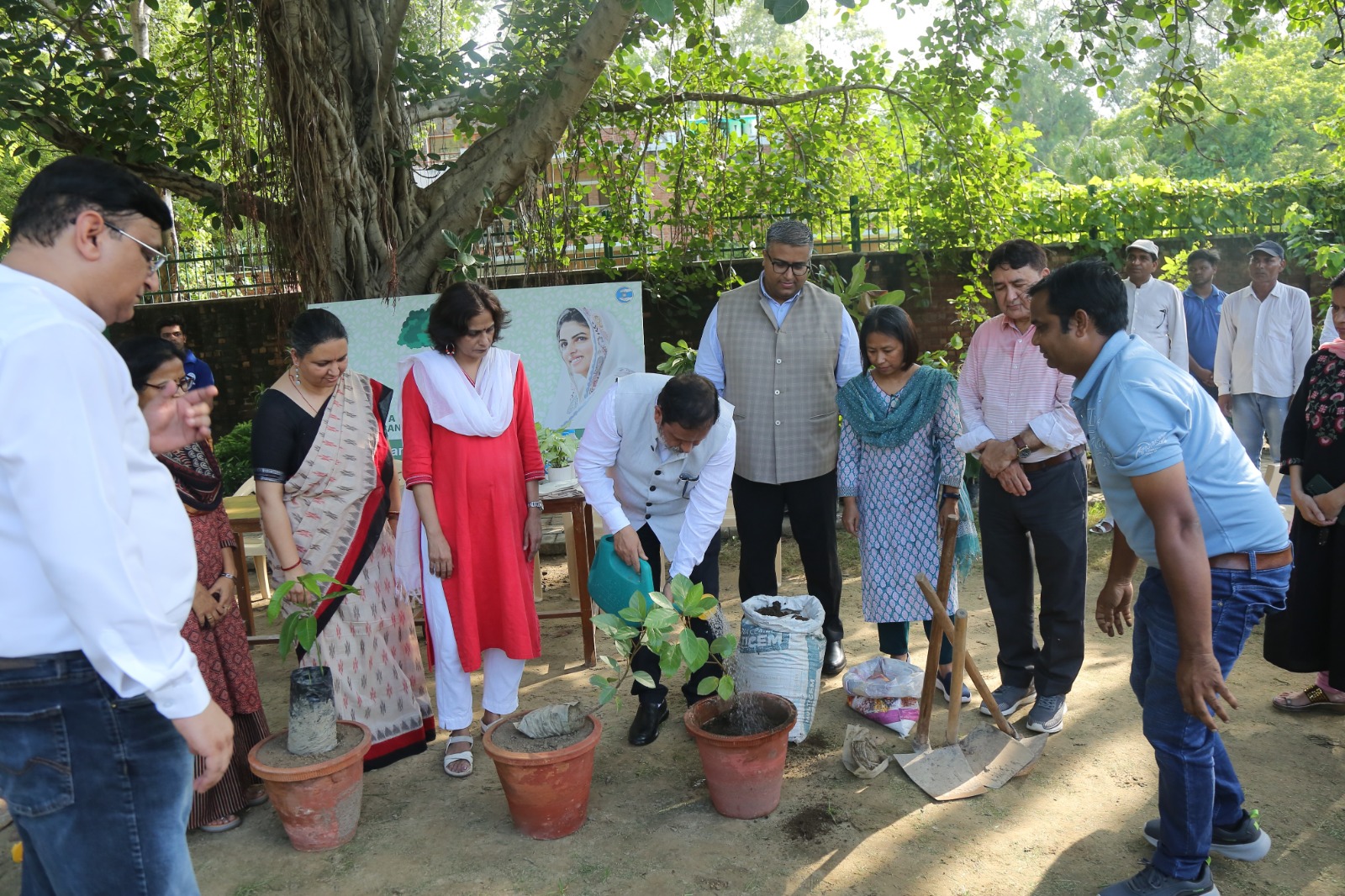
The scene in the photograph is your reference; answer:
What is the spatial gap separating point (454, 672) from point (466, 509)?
0.64 meters

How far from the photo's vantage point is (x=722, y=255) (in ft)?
27.3

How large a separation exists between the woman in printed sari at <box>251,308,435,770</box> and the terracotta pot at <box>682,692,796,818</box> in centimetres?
126

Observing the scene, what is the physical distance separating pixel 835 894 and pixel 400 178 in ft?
16.0

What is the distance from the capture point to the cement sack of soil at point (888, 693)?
149 inches

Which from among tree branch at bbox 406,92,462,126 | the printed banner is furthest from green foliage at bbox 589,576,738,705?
tree branch at bbox 406,92,462,126

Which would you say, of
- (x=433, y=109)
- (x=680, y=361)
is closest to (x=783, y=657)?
(x=680, y=361)

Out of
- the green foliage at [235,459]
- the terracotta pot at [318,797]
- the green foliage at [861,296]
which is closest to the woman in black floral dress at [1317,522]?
the green foliage at [861,296]

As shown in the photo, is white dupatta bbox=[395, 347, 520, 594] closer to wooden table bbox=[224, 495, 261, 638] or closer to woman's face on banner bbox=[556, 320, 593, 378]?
wooden table bbox=[224, 495, 261, 638]

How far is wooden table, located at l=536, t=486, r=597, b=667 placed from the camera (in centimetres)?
445

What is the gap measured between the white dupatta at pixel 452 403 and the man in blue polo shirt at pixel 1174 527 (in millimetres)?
1912

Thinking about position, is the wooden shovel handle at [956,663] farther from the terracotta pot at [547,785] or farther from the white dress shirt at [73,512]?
the white dress shirt at [73,512]

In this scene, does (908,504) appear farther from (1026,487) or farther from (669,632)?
(669,632)

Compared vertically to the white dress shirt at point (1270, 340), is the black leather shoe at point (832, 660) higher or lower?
lower

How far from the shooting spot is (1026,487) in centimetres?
346
